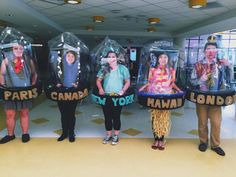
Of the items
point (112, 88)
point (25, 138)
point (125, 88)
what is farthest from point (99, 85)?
point (25, 138)

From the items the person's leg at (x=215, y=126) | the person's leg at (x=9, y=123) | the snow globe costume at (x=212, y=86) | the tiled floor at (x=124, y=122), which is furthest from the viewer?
the tiled floor at (x=124, y=122)

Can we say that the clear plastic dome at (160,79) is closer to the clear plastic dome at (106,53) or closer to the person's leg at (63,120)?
the clear plastic dome at (106,53)

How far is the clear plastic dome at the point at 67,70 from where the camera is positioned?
9.23 ft

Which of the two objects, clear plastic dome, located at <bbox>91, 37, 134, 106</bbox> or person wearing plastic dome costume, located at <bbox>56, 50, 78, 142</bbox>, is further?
person wearing plastic dome costume, located at <bbox>56, 50, 78, 142</bbox>

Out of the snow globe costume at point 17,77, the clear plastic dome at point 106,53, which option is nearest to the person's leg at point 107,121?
the clear plastic dome at point 106,53

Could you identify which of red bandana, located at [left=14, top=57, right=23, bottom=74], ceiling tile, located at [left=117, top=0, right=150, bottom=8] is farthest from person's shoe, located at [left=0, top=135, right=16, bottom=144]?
ceiling tile, located at [left=117, top=0, right=150, bottom=8]

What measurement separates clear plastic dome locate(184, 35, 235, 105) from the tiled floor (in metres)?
0.87

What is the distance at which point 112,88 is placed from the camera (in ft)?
9.19

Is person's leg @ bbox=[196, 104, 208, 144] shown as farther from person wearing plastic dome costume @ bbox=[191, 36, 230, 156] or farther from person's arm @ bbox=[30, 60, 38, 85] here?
person's arm @ bbox=[30, 60, 38, 85]

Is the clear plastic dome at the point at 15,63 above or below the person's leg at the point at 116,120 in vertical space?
above

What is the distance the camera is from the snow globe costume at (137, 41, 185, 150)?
8.47 feet

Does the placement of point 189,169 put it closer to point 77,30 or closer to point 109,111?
point 109,111

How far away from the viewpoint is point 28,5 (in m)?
3.92

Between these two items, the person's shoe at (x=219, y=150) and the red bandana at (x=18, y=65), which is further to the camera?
the red bandana at (x=18, y=65)
